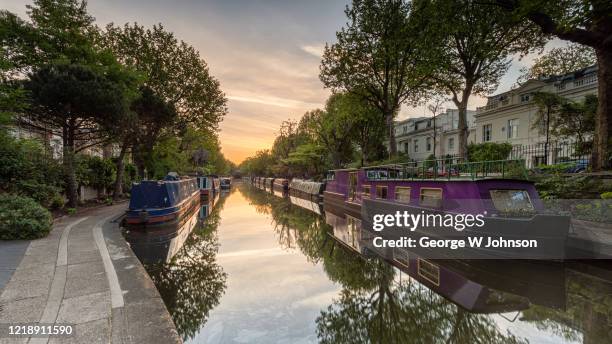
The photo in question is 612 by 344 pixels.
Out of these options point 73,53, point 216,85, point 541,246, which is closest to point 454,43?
point 541,246

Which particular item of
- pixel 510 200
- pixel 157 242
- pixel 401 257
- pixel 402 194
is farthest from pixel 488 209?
pixel 157 242

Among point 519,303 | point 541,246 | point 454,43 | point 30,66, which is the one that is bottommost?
point 519,303

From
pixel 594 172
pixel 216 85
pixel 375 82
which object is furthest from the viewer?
pixel 216 85

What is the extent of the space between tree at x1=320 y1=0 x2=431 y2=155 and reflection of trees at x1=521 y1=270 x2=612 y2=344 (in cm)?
1605

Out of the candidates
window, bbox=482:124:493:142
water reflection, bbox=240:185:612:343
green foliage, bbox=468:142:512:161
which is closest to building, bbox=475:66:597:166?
window, bbox=482:124:493:142

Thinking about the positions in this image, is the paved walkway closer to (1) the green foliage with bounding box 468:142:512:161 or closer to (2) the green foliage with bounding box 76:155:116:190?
(2) the green foliage with bounding box 76:155:116:190

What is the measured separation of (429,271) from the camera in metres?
8.20

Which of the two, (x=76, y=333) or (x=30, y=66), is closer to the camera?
(x=76, y=333)

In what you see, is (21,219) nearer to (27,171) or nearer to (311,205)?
(27,171)

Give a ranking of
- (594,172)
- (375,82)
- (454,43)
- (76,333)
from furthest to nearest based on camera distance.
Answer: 1. (375,82)
2. (454,43)
3. (594,172)
4. (76,333)

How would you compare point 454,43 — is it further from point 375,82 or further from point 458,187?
point 458,187

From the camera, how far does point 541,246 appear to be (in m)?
8.15

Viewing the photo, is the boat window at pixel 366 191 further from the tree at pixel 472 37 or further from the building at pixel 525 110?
the building at pixel 525 110

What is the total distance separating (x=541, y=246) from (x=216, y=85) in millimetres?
29073
